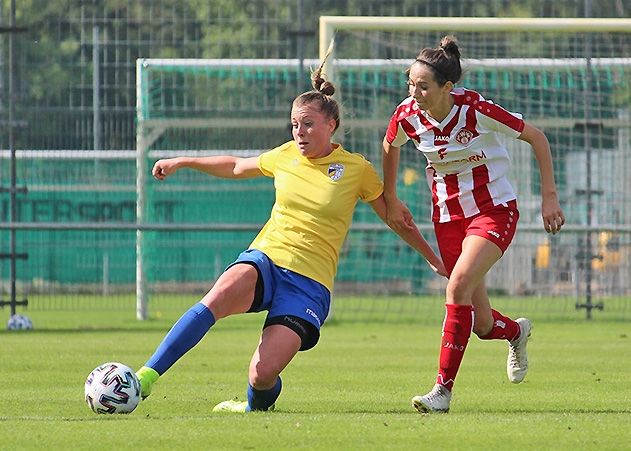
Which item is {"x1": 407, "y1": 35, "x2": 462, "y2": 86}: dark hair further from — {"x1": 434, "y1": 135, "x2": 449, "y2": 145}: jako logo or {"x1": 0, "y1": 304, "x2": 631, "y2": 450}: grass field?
{"x1": 0, "y1": 304, "x2": 631, "y2": 450}: grass field

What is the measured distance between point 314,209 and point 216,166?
63cm

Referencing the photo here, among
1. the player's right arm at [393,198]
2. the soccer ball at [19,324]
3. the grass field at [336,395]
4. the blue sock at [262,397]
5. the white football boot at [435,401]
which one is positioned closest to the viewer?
the grass field at [336,395]

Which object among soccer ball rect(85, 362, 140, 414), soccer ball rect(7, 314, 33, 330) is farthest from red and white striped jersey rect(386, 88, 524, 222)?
soccer ball rect(7, 314, 33, 330)

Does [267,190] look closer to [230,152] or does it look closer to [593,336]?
[230,152]

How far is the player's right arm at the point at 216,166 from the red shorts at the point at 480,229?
106 centimetres

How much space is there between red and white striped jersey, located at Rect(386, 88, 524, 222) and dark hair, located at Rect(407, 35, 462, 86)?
18 centimetres

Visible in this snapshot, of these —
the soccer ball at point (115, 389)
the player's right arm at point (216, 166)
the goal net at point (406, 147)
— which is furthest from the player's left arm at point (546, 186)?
the goal net at point (406, 147)

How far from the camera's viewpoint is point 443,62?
25.5 feet

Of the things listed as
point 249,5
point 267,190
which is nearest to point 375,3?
point 249,5

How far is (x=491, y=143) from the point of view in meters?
8.04

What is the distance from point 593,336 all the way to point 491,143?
651 centimetres

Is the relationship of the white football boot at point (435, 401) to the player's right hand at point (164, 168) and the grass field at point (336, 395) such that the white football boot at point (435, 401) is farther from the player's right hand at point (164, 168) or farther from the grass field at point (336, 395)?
the player's right hand at point (164, 168)

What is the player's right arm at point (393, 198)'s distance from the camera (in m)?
8.06

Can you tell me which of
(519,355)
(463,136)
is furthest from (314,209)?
(519,355)
